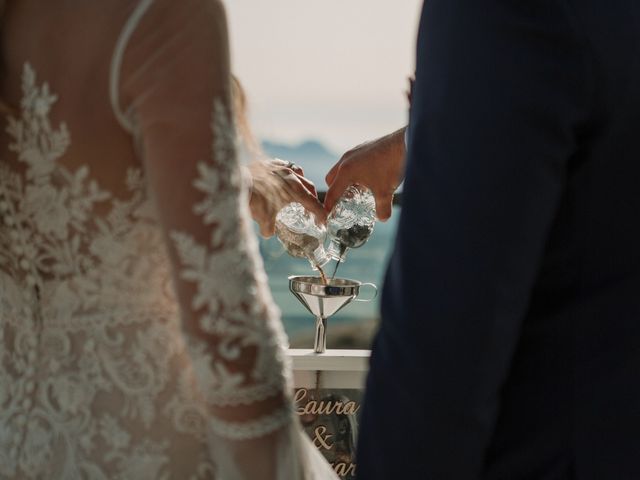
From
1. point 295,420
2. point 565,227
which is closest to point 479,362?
point 565,227

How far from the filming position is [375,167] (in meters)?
1.92

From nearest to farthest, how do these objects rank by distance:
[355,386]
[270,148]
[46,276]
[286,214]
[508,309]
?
[508,309], [46,276], [270,148], [286,214], [355,386]

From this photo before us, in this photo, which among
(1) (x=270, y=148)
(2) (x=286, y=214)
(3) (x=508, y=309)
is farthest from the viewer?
(2) (x=286, y=214)

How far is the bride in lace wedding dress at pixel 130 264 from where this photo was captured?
951mm

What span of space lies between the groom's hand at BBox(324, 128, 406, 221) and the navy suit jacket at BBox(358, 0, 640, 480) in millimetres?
1001

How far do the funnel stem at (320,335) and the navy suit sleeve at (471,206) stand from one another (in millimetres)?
1819

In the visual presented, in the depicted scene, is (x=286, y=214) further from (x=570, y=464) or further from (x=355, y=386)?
(x=570, y=464)

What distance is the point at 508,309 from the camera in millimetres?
830

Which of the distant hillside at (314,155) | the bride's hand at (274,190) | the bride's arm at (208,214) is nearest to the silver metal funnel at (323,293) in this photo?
the bride's hand at (274,190)

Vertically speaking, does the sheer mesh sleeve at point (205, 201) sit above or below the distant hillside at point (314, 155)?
above

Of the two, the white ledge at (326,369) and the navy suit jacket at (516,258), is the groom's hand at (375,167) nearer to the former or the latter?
the white ledge at (326,369)

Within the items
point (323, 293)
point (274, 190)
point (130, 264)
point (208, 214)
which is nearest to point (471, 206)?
point (208, 214)

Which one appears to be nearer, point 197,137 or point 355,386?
point 197,137

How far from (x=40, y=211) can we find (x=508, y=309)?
1.85ft
